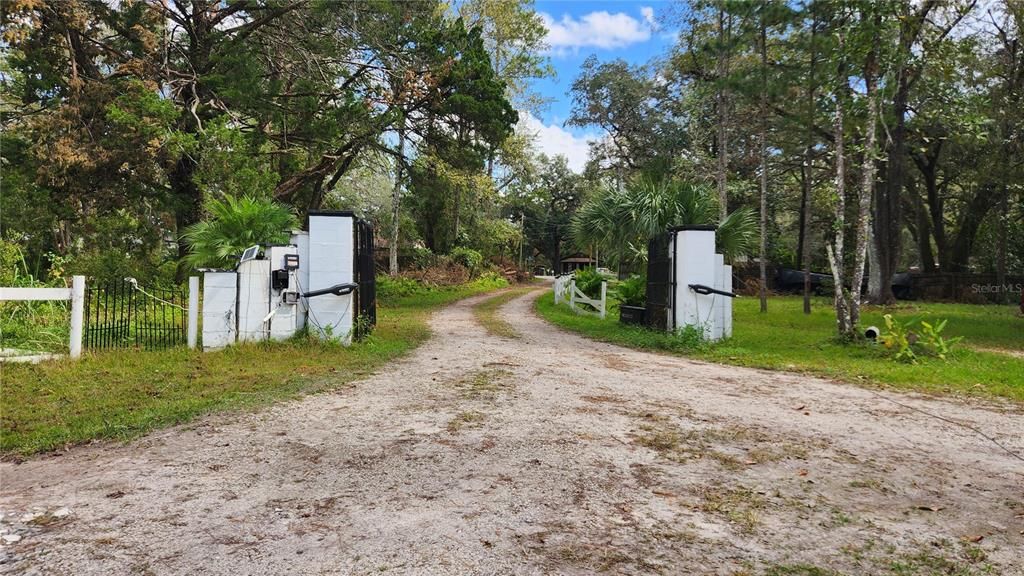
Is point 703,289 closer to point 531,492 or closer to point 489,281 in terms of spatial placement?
point 531,492

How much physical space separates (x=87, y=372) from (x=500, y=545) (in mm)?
5675

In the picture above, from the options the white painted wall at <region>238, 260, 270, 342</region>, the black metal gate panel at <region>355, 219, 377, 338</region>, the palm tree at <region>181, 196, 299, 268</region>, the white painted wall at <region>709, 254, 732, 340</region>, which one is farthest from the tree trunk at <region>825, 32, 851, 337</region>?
the palm tree at <region>181, 196, 299, 268</region>

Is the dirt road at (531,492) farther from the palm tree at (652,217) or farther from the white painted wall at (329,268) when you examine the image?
the palm tree at (652,217)

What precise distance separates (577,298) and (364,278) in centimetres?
793

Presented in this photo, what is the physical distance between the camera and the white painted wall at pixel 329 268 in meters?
8.18

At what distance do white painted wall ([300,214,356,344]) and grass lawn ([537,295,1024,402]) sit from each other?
4.99m

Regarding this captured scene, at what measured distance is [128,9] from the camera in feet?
41.8

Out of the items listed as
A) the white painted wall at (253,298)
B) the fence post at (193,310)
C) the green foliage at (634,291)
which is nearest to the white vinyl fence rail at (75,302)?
the fence post at (193,310)

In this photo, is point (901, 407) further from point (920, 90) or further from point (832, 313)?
point (920, 90)

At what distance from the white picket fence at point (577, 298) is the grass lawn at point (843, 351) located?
41cm

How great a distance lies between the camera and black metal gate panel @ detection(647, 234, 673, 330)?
33.8 feet

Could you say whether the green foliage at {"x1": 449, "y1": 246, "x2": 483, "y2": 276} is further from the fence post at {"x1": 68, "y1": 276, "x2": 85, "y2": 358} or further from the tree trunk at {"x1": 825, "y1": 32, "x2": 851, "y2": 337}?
the fence post at {"x1": 68, "y1": 276, "x2": 85, "y2": 358}

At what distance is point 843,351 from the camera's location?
9.09 metres

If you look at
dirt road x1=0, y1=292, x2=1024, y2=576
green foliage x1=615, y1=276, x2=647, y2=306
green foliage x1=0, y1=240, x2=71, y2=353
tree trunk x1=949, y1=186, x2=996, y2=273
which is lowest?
dirt road x1=0, y1=292, x2=1024, y2=576
